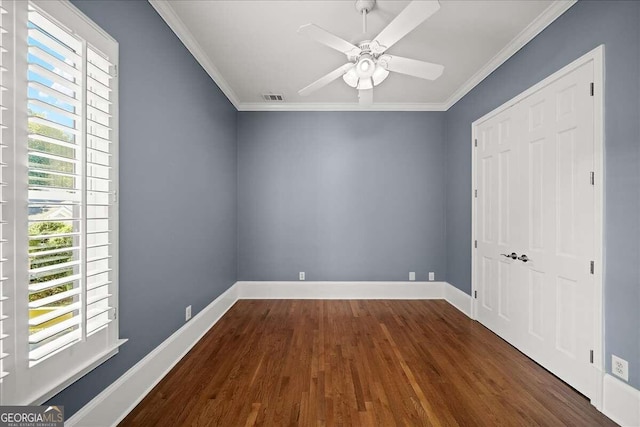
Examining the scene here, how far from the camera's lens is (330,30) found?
265cm

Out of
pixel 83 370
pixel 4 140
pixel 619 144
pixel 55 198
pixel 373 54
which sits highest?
pixel 373 54

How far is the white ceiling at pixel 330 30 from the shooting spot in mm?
2340

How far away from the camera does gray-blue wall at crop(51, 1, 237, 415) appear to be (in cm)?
188

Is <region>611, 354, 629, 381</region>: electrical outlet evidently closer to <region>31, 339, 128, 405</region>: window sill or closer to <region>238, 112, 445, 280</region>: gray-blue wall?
<region>238, 112, 445, 280</region>: gray-blue wall

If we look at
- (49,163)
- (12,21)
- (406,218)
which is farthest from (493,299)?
(12,21)

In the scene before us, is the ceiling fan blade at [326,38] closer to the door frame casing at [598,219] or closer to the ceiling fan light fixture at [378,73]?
the ceiling fan light fixture at [378,73]

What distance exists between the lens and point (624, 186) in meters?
1.83

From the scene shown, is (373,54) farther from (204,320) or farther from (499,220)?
(204,320)

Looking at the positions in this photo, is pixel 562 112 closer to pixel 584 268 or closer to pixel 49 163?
pixel 584 268

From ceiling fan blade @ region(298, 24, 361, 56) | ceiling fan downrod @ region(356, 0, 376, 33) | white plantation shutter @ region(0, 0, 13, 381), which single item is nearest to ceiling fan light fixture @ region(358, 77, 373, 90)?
ceiling fan blade @ region(298, 24, 361, 56)

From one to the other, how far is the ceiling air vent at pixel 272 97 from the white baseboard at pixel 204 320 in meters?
2.77

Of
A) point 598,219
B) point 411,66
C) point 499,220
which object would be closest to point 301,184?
point 411,66

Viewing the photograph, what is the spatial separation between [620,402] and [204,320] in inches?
136

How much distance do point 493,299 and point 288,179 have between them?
10.3ft
